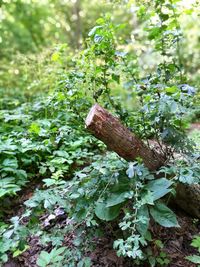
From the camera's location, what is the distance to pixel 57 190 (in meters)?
1.91

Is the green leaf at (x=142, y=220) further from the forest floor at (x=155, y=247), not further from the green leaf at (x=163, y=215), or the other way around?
the forest floor at (x=155, y=247)

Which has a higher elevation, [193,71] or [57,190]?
[193,71]

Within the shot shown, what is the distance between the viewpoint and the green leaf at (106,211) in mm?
1785

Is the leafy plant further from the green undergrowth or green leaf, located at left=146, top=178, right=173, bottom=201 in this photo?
green leaf, located at left=146, top=178, right=173, bottom=201

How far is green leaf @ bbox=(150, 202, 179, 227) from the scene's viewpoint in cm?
173

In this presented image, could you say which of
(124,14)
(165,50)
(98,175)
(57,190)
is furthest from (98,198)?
(124,14)

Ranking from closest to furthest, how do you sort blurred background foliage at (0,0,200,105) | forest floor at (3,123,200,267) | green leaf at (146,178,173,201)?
green leaf at (146,178,173,201), forest floor at (3,123,200,267), blurred background foliage at (0,0,200,105)

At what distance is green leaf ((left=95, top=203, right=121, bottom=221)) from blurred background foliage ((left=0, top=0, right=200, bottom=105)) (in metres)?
2.08

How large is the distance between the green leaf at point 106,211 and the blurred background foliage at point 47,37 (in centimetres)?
208

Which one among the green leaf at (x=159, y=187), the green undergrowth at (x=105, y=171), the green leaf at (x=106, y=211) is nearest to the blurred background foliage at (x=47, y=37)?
the green undergrowth at (x=105, y=171)

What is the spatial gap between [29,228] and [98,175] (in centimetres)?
52

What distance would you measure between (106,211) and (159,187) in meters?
0.34

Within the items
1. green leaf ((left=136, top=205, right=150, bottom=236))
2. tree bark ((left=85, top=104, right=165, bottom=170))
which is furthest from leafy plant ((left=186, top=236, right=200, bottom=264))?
tree bark ((left=85, top=104, right=165, bottom=170))

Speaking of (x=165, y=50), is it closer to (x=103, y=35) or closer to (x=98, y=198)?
(x=103, y=35)
